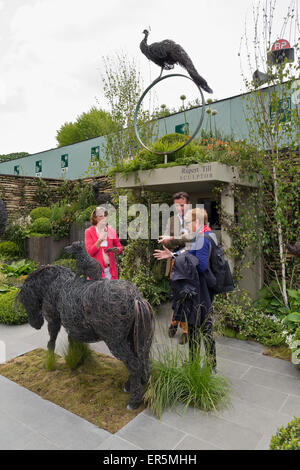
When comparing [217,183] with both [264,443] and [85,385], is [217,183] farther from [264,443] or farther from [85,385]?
[264,443]

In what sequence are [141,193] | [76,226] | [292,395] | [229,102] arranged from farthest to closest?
[229,102] → [76,226] → [141,193] → [292,395]

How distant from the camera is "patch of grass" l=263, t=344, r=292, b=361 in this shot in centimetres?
387

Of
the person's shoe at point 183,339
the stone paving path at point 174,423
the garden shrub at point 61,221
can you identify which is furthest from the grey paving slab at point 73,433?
the garden shrub at point 61,221

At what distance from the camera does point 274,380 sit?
10.9ft

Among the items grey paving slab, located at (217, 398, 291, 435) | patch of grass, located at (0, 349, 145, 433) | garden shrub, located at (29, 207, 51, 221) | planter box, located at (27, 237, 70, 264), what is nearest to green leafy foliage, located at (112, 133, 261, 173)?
patch of grass, located at (0, 349, 145, 433)

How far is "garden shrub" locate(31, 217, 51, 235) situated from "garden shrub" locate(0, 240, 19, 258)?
74 centimetres

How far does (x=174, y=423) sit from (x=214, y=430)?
0.32 m

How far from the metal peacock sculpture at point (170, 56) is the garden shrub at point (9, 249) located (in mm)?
6865

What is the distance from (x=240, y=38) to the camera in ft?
15.4

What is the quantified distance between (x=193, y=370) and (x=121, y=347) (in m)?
0.72

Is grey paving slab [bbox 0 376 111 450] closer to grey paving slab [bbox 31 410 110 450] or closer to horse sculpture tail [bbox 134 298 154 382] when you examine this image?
grey paving slab [bbox 31 410 110 450]

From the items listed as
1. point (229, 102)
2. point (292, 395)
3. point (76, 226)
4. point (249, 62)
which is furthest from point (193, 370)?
point (229, 102)

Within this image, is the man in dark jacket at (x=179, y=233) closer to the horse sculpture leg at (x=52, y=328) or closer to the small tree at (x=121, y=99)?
the horse sculpture leg at (x=52, y=328)
